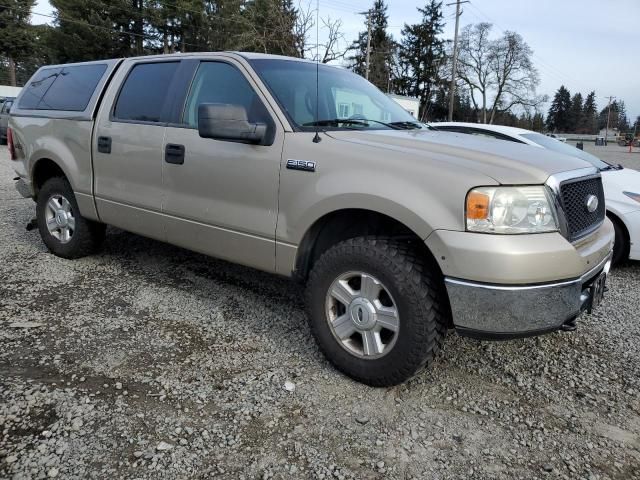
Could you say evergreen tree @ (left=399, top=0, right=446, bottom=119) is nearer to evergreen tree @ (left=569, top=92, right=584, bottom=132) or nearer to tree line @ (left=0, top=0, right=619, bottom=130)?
tree line @ (left=0, top=0, right=619, bottom=130)

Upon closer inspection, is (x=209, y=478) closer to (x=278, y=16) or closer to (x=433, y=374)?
(x=433, y=374)

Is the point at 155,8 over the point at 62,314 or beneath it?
over

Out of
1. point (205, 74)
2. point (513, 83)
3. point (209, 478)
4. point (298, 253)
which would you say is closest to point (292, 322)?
point (298, 253)

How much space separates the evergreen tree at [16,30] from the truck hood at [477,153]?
48.4 meters

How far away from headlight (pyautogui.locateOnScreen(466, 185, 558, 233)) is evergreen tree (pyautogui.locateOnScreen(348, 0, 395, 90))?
29.3 metres

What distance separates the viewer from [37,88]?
17.0 feet

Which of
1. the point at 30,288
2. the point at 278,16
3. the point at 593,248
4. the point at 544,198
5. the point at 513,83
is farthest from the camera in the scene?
the point at 513,83

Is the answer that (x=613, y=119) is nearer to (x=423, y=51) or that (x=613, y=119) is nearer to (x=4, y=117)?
(x=423, y=51)

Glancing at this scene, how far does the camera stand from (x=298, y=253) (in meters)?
3.12

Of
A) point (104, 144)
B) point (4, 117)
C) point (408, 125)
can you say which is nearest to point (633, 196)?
point (408, 125)

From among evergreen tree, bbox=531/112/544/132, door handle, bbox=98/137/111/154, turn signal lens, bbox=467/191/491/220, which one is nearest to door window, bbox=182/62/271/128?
door handle, bbox=98/137/111/154

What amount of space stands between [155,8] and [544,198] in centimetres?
4218

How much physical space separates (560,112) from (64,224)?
397ft

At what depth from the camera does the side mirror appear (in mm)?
3055
